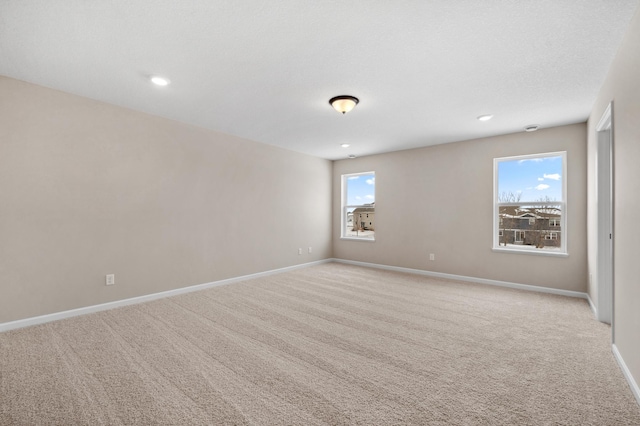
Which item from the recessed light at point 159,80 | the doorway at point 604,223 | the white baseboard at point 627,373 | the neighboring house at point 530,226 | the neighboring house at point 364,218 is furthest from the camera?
the neighboring house at point 364,218

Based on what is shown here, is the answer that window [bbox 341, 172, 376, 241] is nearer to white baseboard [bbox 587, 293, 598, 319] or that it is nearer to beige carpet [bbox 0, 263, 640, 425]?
beige carpet [bbox 0, 263, 640, 425]


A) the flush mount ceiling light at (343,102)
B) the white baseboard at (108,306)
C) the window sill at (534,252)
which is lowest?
the white baseboard at (108,306)

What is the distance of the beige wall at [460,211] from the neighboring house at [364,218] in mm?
252

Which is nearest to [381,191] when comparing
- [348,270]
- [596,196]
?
[348,270]

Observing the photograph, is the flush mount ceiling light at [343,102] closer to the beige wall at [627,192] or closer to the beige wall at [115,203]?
the beige wall at [627,192]

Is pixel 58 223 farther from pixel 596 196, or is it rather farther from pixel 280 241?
pixel 596 196

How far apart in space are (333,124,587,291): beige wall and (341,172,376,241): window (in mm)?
211

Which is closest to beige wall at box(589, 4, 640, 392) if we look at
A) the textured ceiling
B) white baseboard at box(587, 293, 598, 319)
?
the textured ceiling

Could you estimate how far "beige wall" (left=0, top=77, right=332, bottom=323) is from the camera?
3.00 m

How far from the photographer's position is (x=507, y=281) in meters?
4.75

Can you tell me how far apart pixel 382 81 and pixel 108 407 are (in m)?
3.35

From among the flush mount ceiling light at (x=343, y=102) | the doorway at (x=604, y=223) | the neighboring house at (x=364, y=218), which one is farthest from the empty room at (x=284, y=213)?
the neighboring house at (x=364, y=218)

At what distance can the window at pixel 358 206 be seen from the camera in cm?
659

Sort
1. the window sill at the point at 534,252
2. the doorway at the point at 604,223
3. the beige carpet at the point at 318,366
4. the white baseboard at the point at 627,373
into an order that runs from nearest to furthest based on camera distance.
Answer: the beige carpet at the point at 318,366 < the white baseboard at the point at 627,373 < the doorway at the point at 604,223 < the window sill at the point at 534,252
